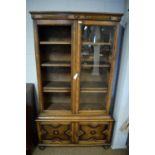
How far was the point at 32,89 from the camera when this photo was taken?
77.4 inches

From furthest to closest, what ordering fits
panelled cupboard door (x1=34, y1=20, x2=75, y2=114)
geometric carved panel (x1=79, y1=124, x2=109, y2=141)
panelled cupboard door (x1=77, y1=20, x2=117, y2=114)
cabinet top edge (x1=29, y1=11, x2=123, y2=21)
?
geometric carved panel (x1=79, y1=124, x2=109, y2=141), panelled cupboard door (x1=34, y1=20, x2=75, y2=114), panelled cupboard door (x1=77, y1=20, x2=117, y2=114), cabinet top edge (x1=29, y1=11, x2=123, y2=21)

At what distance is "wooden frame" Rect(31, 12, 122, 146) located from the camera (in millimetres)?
1518

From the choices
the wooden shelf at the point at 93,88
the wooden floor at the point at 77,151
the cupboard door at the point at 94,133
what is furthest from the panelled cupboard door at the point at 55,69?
the wooden floor at the point at 77,151

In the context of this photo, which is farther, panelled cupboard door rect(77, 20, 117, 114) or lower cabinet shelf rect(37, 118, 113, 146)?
lower cabinet shelf rect(37, 118, 113, 146)

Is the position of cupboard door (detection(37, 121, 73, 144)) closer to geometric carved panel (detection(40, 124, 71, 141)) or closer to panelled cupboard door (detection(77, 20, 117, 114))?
geometric carved panel (detection(40, 124, 71, 141))

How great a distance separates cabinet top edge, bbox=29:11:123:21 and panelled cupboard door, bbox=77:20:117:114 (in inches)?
2.0

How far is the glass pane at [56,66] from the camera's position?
182 cm

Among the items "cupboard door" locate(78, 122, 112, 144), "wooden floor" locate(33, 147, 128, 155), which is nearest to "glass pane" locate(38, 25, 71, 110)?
"cupboard door" locate(78, 122, 112, 144)

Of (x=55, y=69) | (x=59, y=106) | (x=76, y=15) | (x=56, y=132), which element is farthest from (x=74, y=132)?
(x=76, y=15)

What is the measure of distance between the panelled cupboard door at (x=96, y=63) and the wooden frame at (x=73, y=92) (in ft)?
0.04

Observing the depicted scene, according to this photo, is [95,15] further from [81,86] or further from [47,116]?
[47,116]

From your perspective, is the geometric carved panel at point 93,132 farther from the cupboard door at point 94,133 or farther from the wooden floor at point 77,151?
the wooden floor at point 77,151

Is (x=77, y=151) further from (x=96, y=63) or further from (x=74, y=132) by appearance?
(x=96, y=63)
